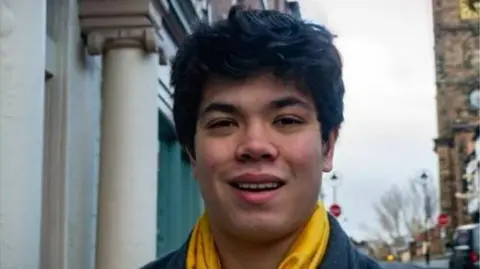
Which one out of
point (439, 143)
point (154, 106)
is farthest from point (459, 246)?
point (439, 143)

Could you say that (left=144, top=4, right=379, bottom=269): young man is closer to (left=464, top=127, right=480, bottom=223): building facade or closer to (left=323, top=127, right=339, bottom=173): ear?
(left=323, top=127, right=339, bottom=173): ear

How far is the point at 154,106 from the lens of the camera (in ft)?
21.3

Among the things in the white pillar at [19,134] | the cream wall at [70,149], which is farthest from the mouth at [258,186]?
the cream wall at [70,149]

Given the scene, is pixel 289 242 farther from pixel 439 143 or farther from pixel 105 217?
pixel 439 143

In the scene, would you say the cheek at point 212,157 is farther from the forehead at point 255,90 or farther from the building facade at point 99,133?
the building facade at point 99,133

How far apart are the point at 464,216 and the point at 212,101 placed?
68.0m

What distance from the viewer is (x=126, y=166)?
604 centimetres

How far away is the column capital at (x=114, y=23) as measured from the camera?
6.11 m

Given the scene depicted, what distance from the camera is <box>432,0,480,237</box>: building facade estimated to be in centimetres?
7275

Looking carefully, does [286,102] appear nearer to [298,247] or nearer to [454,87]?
[298,247]

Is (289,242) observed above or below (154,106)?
below

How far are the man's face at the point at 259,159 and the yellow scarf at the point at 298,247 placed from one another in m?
0.04

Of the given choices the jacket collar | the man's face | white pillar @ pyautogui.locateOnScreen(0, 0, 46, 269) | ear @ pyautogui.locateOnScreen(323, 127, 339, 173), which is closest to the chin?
the man's face

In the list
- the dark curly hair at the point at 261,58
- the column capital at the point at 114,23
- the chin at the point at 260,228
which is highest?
the column capital at the point at 114,23
